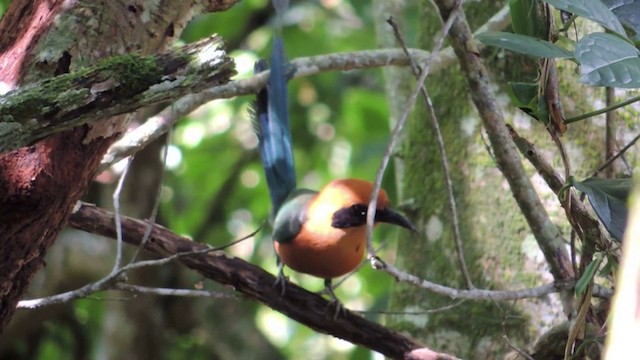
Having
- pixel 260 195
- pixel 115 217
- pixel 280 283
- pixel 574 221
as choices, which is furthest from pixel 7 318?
pixel 260 195

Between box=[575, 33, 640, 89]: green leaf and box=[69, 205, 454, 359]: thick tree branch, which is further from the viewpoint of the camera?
box=[69, 205, 454, 359]: thick tree branch

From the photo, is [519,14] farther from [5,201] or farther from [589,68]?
[5,201]

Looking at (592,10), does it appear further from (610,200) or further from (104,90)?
(104,90)

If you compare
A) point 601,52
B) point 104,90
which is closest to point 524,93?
point 601,52

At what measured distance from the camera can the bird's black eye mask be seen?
2.25 m

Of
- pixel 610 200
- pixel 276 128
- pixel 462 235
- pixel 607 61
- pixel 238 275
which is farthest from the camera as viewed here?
pixel 276 128

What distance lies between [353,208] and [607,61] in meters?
1.32

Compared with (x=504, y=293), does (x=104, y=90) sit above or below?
above

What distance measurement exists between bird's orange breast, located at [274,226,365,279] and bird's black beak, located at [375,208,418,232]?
0.07 metres

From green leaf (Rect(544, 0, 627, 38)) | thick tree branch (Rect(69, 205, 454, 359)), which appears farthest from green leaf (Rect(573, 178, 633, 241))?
thick tree branch (Rect(69, 205, 454, 359))

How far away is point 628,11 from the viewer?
1.28 m

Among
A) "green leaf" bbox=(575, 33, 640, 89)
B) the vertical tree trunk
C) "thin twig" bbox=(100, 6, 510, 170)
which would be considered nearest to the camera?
"green leaf" bbox=(575, 33, 640, 89)

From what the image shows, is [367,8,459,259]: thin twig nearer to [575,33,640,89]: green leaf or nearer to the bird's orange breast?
[575,33,640,89]: green leaf

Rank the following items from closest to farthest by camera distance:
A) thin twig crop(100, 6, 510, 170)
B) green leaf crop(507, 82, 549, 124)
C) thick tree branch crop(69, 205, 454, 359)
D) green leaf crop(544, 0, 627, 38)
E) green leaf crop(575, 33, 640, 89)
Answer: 1. green leaf crop(575, 33, 640, 89)
2. green leaf crop(544, 0, 627, 38)
3. green leaf crop(507, 82, 549, 124)
4. thick tree branch crop(69, 205, 454, 359)
5. thin twig crop(100, 6, 510, 170)
